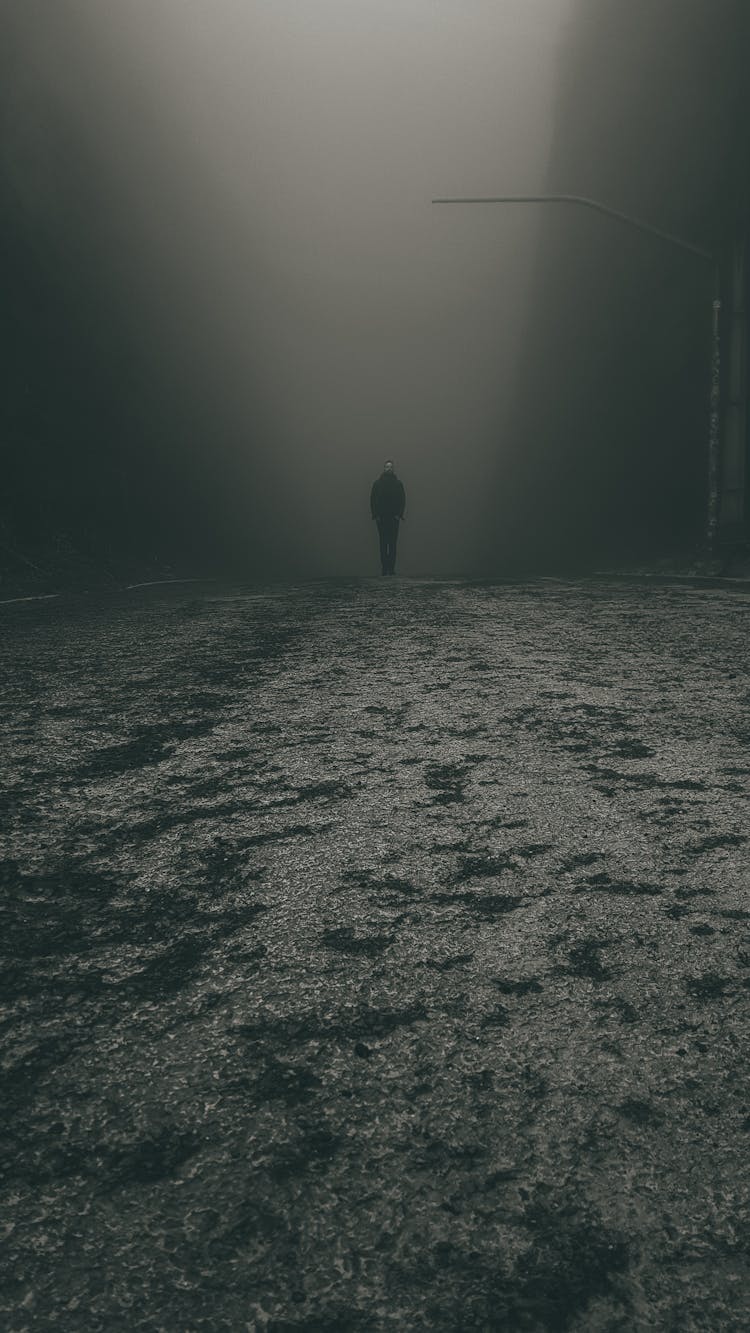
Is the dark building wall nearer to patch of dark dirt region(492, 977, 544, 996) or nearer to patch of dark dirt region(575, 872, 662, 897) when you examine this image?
patch of dark dirt region(575, 872, 662, 897)

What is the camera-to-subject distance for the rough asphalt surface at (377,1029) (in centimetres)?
105

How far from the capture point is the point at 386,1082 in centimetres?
137

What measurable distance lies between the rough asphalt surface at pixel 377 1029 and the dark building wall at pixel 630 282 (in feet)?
70.5

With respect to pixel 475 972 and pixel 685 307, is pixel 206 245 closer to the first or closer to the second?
pixel 685 307

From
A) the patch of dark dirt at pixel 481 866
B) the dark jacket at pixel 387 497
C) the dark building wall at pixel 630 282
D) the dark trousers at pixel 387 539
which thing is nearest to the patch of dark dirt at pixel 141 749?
the patch of dark dirt at pixel 481 866

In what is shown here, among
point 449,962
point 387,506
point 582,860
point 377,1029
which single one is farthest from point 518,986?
point 387,506

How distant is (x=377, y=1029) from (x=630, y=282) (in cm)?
3498

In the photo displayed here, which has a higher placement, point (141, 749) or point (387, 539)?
point (387, 539)

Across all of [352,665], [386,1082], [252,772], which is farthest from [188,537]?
[386,1082]

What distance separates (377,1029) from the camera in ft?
4.91

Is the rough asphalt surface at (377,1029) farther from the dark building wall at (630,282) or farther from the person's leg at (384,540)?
the dark building wall at (630,282)

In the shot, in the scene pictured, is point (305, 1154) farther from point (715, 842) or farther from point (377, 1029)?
point (715, 842)

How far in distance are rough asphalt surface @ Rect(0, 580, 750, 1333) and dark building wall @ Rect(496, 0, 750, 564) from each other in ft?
70.5

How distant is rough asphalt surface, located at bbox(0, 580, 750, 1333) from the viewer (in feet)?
3.45
